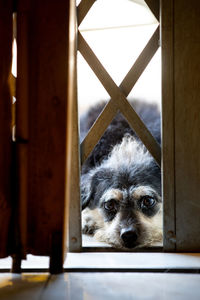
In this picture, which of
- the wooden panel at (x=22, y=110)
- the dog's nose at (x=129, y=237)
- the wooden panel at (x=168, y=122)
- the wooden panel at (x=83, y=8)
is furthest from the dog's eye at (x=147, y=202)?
the wooden panel at (x=83, y=8)

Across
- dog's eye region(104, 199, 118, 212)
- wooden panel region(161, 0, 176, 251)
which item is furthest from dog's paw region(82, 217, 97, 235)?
wooden panel region(161, 0, 176, 251)

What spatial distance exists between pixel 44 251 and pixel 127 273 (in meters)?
0.68

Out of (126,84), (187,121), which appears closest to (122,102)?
(126,84)

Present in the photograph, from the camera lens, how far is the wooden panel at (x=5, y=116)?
2.32 meters

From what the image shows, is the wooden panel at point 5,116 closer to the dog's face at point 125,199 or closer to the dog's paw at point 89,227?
the dog's face at point 125,199

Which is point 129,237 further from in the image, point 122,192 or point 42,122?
point 42,122

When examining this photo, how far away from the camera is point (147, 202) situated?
4066 mm

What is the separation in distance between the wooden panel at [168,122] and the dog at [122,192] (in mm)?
478

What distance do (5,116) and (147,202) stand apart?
2.38 meters

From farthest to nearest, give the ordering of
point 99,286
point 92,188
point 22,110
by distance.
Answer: point 92,188 → point 22,110 → point 99,286

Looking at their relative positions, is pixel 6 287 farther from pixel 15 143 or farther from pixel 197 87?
pixel 197 87

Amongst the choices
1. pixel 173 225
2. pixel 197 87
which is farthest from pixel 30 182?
pixel 197 87

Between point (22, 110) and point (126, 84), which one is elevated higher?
point (126, 84)

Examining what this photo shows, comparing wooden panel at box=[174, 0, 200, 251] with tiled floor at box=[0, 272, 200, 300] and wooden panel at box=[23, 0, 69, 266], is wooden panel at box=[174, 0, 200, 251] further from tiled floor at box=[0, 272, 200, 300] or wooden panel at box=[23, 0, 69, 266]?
wooden panel at box=[23, 0, 69, 266]
